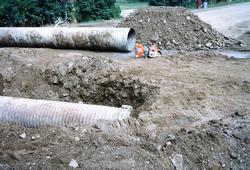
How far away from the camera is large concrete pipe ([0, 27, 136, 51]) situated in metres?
10.7

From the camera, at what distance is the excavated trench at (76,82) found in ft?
24.7

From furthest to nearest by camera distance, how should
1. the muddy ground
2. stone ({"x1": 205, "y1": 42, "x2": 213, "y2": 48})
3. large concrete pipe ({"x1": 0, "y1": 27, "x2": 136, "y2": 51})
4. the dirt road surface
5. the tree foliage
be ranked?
the tree foliage, the dirt road surface, stone ({"x1": 205, "y1": 42, "x2": 213, "y2": 48}), large concrete pipe ({"x1": 0, "y1": 27, "x2": 136, "y2": 51}), the muddy ground

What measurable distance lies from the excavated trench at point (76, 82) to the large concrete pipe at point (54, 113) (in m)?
1.58

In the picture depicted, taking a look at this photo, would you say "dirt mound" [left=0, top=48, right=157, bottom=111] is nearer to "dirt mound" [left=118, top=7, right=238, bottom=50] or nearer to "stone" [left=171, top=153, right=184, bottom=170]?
"stone" [left=171, top=153, right=184, bottom=170]

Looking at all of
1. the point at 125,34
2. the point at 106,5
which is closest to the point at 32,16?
the point at 106,5

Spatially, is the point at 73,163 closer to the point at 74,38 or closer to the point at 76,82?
the point at 76,82

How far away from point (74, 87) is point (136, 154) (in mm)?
3763

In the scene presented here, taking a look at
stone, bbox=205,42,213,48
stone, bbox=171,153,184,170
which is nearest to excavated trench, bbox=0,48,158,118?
stone, bbox=171,153,184,170

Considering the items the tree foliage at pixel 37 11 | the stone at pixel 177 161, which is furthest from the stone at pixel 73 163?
the tree foliage at pixel 37 11

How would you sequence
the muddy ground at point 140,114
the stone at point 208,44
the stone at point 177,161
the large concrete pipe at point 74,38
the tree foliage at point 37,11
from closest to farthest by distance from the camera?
the stone at point 177,161 < the muddy ground at point 140,114 < the large concrete pipe at point 74,38 < the stone at point 208,44 < the tree foliage at point 37,11

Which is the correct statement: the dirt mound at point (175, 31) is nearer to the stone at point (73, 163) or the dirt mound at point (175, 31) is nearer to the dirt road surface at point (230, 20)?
the dirt road surface at point (230, 20)

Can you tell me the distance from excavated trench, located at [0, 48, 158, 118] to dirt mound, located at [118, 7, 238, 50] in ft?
13.0

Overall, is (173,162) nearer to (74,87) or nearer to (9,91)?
(74,87)

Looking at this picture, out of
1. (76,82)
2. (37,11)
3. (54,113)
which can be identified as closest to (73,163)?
(54,113)
